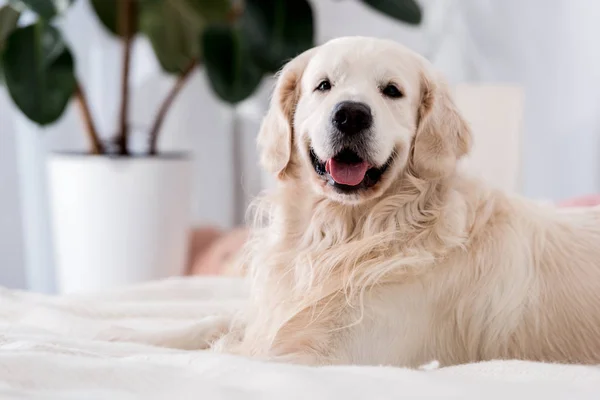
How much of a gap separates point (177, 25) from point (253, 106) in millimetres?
999

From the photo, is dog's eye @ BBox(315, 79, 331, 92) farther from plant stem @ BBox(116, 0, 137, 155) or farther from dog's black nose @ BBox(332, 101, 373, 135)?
plant stem @ BBox(116, 0, 137, 155)

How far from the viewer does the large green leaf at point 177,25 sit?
274 centimetres

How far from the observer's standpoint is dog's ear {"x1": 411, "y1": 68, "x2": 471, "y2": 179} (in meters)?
1.25

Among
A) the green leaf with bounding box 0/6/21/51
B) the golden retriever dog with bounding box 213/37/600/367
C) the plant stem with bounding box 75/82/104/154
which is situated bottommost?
the plant stem with bounding box 75/82/104/154

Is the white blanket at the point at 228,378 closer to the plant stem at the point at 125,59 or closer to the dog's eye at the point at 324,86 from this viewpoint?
the dog's eye at the point at 324,86

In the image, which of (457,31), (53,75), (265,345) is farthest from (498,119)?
(265,345)

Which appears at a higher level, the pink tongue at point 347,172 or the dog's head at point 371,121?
the dog's head at point 371,121

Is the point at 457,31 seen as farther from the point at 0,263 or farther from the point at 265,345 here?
the point at 265,345

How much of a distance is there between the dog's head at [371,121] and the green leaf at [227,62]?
4.32ft

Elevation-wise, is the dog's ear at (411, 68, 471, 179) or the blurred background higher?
the dog's ear at (411, 68, 471, 179)

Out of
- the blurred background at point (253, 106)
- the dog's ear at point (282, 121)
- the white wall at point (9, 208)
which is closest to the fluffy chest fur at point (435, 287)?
the dog's ear at point (282, 121)

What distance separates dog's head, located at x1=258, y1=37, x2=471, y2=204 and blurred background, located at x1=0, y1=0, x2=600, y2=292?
1.65 metres

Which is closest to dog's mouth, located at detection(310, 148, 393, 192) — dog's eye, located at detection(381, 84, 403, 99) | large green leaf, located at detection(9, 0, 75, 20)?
dog's eye, located at detection(381, 84, 403, 99)

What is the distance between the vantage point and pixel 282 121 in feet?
4.46
